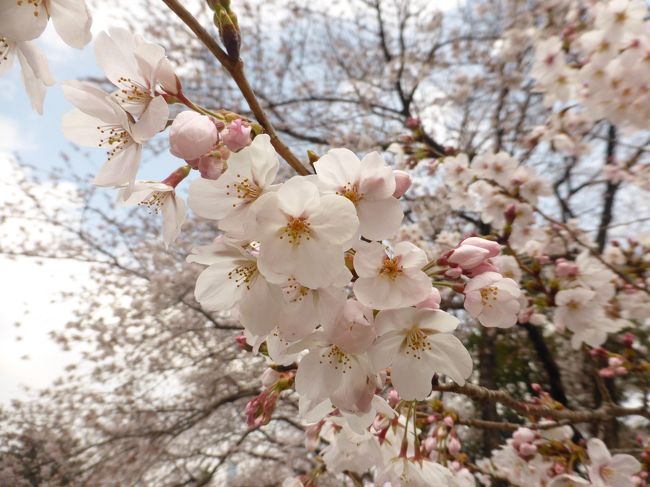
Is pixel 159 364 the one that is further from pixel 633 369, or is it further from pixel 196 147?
pixel 196 147

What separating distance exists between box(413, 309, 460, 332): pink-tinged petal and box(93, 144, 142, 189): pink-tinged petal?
0.53 m

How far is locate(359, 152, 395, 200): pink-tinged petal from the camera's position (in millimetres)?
715

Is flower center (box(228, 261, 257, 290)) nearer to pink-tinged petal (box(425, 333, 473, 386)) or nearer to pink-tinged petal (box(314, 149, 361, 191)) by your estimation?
pink-tinged petal (box(314, 149, 361, 191))

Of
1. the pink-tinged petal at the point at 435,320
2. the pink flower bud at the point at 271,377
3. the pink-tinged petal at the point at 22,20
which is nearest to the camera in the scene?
the pink-tinged petal at the point at 22,20

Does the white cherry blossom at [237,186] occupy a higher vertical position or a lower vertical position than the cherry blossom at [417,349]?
higher

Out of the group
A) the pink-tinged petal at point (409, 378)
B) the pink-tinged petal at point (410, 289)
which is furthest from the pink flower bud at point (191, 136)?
the pink-tinged petal at point (409, 378)

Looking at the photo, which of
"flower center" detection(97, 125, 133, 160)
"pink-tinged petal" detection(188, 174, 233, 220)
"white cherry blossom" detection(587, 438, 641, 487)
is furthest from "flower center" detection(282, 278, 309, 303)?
"white cherry blossom" detection(587, 438, 641, 487)

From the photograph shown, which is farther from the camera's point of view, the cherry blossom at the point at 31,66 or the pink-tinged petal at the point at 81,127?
the pink-tinged petal at the point at 81,127

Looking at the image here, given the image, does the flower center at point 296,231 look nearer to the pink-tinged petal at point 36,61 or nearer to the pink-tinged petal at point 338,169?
the pink-tinged petal at point 338,169

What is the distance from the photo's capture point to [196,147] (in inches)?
24.5

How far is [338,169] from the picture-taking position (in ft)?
2.40

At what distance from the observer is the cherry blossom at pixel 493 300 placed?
74 centimetres

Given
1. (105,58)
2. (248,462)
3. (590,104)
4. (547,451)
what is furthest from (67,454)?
(590,104)

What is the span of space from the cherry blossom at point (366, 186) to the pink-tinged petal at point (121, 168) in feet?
1.01
